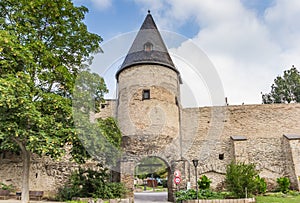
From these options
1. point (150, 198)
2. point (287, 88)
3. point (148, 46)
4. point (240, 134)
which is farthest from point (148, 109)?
point (287, 88)

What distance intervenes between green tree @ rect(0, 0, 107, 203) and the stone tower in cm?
408

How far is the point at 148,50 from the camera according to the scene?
49.5ft

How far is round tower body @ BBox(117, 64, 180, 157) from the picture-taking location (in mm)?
13422

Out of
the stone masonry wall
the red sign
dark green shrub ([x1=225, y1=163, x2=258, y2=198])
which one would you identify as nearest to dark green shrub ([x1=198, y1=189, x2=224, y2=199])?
dark green shrub ([x1=225, y1=163, x2=258, y2=198])

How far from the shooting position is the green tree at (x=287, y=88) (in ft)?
82.3

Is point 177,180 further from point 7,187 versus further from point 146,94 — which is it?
point 7,187

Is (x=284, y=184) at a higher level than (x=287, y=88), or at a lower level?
lower

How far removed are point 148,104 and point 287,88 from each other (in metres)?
18.7

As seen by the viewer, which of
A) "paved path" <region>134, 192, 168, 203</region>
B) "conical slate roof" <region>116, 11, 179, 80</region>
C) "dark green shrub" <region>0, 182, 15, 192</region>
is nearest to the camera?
"dark green shrub" <region>0, 182, 15, 192</region>

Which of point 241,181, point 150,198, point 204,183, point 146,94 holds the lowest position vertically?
point 150,198

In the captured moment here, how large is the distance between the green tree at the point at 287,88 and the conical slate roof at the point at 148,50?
53.9 feet

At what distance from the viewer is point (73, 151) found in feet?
29.9

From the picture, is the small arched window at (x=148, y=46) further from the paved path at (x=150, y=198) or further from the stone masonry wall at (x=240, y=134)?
the paved path at (x=150, y=198)

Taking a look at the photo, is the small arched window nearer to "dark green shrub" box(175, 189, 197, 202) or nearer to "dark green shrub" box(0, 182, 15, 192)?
"dark green shrub" box(175, 189, 197, 202)
